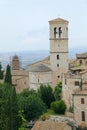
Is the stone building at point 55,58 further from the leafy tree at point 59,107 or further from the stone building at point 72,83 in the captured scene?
the leafy tree at point 59,107

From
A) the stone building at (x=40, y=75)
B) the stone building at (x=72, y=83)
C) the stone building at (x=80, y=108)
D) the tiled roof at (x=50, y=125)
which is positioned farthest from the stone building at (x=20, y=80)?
the tiled roof at (x=50, y=125)

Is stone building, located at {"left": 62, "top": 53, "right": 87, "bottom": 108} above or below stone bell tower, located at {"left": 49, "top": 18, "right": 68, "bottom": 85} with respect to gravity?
below

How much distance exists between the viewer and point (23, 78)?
68.7m

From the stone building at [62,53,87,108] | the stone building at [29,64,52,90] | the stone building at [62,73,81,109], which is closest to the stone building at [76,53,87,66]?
the stone building at [29,64,52,90]

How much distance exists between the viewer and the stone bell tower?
61.4 meters

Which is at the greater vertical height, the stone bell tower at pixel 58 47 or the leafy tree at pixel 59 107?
the stone bell tower at pixel 58 47

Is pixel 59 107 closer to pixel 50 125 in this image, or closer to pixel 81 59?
pixel 50 125

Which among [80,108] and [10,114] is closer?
[10,114]

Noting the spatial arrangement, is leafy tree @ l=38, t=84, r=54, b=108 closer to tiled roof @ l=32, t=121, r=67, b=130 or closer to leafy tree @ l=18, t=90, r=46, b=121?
leafy tree @ l=18, t=90, r=46, b=121

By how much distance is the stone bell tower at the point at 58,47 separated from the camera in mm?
61375

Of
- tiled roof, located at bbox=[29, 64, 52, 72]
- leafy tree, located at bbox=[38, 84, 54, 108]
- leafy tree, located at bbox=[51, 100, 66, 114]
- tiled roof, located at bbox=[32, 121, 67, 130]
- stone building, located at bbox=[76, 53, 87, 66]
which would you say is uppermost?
stone building, located at bbox=[76, 53, 87, 66]

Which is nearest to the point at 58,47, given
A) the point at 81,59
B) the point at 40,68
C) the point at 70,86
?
the point at 81,59

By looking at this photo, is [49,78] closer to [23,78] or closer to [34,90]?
[34,90]

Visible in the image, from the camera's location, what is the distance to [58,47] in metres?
61.8
